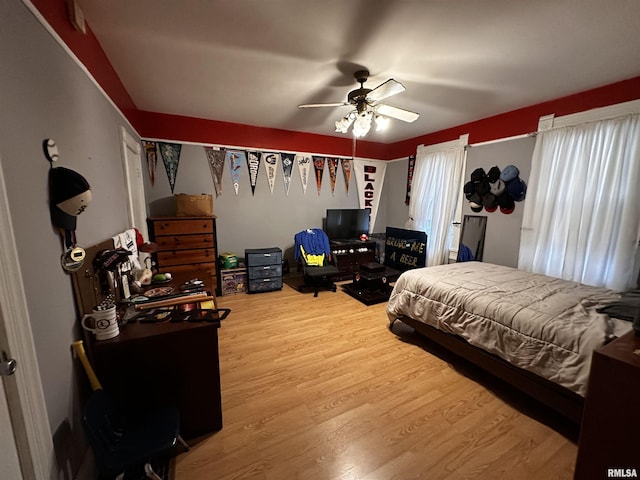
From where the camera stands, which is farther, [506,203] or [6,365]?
[506,203]

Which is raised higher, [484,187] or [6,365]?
[484,187]

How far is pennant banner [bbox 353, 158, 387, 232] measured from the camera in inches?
190

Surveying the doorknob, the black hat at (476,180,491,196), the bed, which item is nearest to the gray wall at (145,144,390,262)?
the black hat at (476,180,491,196)

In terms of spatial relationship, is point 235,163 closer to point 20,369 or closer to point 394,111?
point 394,111

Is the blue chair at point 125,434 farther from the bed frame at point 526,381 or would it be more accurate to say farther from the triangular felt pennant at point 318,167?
the triangular felt pennant at point 318,167

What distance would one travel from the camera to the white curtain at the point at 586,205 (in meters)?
2.29

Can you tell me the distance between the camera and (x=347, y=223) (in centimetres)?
459

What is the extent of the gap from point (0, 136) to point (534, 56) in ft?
9.92

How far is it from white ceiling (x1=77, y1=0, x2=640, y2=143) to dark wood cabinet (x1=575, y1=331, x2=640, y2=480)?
180 cm

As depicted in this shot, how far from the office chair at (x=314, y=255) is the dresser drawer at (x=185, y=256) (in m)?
A: 1.26

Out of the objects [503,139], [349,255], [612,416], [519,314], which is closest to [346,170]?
[349,255]

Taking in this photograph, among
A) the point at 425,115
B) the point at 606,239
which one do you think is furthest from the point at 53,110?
the point at 606,239

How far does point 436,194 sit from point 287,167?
2441mm

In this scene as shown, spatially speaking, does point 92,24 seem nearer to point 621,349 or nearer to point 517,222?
point 621,349
